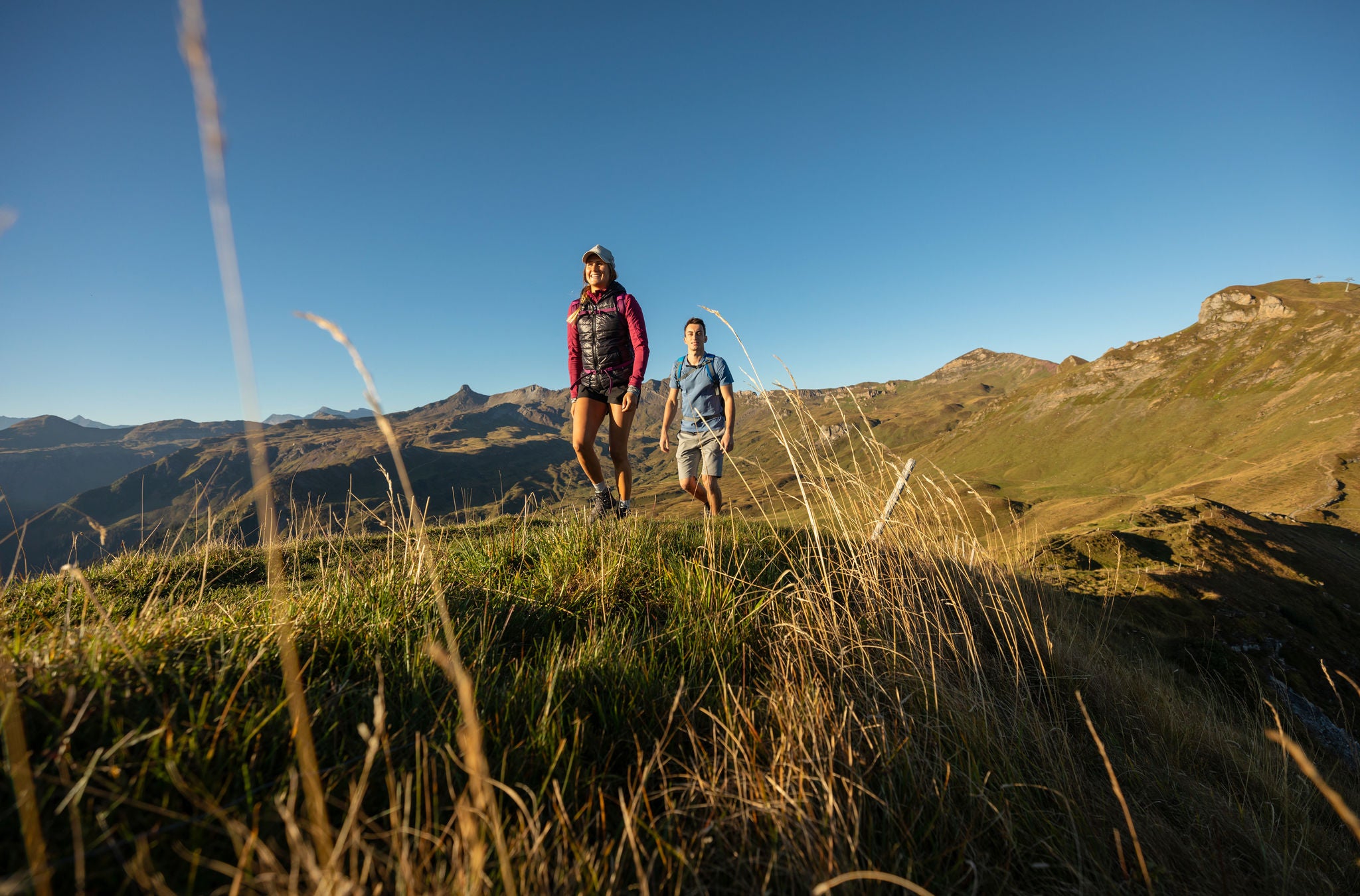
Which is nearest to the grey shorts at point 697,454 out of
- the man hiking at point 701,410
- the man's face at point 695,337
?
the man hiking at point 701,410

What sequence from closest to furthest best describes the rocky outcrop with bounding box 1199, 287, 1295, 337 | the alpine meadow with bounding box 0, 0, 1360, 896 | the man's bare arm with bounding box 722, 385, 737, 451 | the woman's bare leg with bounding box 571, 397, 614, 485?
the alpine meadow with bounding box 0, 0, 1360, 896
the woman's bare leg with bounding box 571, 397, 614, 485
the man's bare arm with bounding box 722, 385, 737, 451
the rocky outcrop with bounding box 1199, 287, 1295, 337

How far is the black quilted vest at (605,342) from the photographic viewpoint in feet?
20.2

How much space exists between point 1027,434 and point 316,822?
207555mm

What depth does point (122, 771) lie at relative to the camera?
1.30 metres

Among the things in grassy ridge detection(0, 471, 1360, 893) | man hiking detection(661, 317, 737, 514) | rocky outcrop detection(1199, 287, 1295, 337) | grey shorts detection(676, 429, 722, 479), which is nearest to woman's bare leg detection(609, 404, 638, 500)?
man hiking detection(661, 317, 737, 514)

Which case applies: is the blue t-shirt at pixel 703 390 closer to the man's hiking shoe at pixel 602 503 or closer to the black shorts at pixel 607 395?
the black shorts at pixel 607 395

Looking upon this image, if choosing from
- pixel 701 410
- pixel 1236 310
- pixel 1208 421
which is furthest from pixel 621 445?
pixel 1236 310

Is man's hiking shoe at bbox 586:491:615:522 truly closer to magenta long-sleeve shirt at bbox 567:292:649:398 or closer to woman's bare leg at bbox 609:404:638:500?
woman's bare leg at bbox 609:404:638:500

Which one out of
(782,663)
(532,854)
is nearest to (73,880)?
(532,854)

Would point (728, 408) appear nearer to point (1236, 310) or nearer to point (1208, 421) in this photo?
point (1208, 421)

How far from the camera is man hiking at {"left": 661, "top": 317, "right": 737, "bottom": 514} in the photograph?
735 centimetres

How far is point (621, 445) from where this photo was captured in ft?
20.7

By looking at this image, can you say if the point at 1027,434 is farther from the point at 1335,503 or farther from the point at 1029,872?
the point at 1029,872

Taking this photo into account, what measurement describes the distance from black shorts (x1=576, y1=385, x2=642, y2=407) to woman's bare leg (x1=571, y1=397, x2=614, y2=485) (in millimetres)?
41
